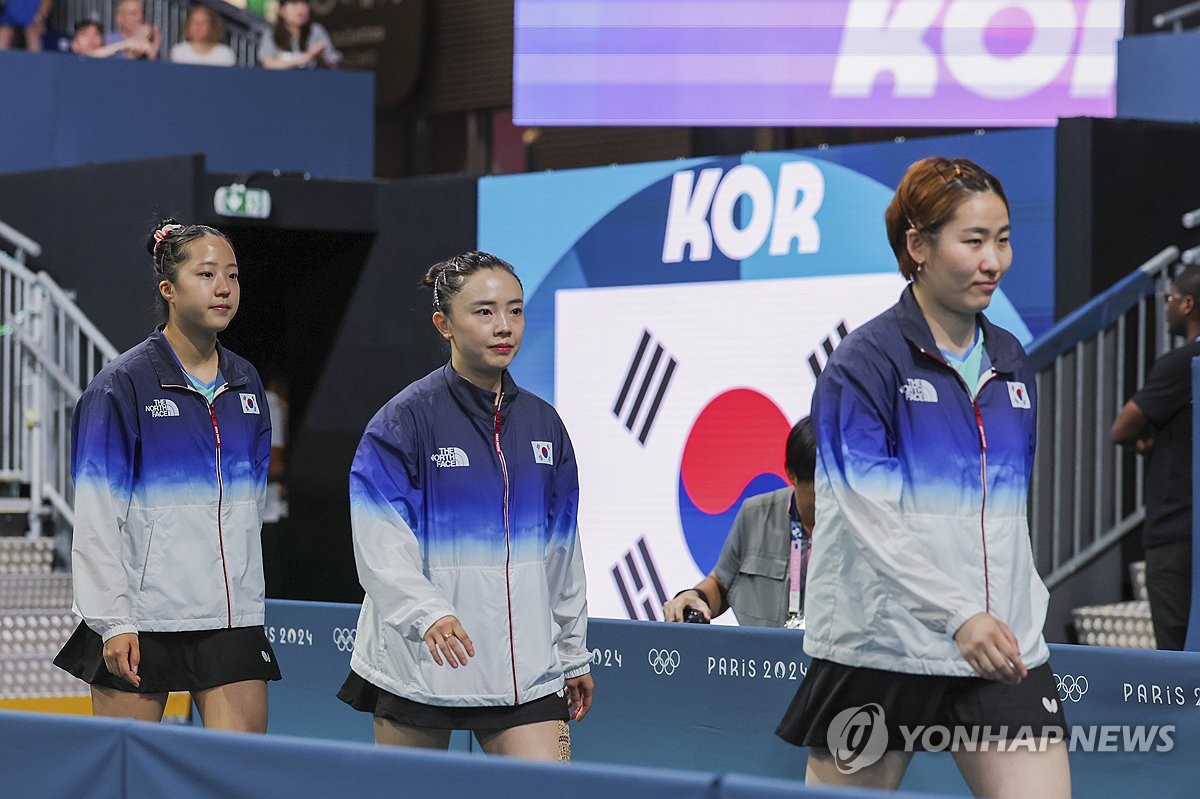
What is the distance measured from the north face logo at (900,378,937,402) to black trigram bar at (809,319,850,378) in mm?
5893

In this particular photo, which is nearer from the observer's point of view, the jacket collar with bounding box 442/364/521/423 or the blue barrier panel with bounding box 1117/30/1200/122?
the jacket collar with bounding box 442/364/521/423

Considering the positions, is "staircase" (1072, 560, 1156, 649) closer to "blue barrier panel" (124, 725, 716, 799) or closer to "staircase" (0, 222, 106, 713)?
"staircase" (0, 222, 106, 713)

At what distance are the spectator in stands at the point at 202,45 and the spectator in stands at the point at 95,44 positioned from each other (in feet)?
1.10

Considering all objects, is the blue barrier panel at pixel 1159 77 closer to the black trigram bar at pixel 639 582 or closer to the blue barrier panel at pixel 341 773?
the black trigram bar at pixel 639 582

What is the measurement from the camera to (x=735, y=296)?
10164mm

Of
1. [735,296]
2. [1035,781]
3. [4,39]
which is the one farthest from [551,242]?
[1035,781]

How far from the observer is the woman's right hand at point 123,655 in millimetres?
4766

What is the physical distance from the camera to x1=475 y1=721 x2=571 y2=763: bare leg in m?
4.48

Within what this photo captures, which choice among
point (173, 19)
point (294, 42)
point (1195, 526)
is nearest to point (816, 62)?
point (294, 42)

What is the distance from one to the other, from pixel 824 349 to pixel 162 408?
518cm

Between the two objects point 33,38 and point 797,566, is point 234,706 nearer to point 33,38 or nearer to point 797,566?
point 797,566

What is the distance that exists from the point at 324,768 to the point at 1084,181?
6.13m

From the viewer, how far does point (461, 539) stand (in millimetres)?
4484

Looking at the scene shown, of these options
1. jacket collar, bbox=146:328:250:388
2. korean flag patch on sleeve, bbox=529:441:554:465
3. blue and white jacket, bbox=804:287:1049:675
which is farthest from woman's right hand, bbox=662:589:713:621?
blue and white jacket, bbox=804:287:1049:675
